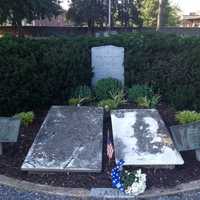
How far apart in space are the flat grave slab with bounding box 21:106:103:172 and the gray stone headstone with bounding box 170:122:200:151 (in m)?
1.06

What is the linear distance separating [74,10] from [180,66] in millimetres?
26414

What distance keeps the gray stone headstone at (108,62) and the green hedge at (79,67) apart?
159mm

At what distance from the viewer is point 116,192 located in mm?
4180

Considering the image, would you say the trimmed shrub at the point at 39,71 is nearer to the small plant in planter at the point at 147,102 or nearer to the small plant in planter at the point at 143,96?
the small plant in planter at the point at 143,96

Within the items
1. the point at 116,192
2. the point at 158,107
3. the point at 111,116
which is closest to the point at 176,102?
the point at 158,107

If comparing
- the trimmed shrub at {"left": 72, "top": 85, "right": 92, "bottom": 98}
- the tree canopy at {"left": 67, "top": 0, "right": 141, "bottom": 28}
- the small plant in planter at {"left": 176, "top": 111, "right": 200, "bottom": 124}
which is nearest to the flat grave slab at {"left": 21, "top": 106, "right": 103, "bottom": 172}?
the trimmed shrub at {"left": 72, "top": 85, "right": 92, "bottom": 98}

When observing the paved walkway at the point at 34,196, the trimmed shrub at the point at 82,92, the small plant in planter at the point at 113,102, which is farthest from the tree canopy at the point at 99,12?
the paved walkway at the point at 34,196

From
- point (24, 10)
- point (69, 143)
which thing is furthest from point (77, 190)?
point (24, 10)

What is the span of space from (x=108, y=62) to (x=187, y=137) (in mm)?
3694

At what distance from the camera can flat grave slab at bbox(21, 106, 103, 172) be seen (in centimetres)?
468

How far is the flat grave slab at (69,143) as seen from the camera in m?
4.68

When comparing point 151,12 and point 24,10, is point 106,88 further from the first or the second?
point 151,12

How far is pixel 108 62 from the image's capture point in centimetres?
826

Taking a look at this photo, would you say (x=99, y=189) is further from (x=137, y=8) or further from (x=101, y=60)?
(x=137, y=8)
